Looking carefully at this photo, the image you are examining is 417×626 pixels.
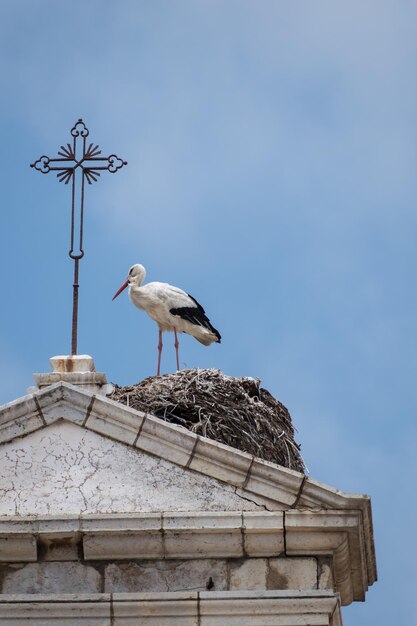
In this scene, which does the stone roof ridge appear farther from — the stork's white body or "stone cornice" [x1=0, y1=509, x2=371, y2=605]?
the stork's white body

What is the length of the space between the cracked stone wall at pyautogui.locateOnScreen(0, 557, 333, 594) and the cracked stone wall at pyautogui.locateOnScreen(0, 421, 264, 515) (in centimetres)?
33

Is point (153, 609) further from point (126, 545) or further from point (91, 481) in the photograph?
point (91, 481)

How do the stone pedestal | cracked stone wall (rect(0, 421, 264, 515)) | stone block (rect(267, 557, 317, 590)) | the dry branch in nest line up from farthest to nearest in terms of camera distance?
1. the dry branch in nest
2. the stone pedestal
3. cracked stone wall (rect(0, 421, 264, 515))
4. stone block (rect(267, 557, 317, 590))

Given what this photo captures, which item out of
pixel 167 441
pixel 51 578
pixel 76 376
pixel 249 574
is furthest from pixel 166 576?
pixel 76 376

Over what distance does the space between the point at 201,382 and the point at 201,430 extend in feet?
2.80

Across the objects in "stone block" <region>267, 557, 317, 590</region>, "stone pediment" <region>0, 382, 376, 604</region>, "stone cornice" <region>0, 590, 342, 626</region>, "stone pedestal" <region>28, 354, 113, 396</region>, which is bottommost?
"stone cornice" <region>0, 590, 342, 626</region>

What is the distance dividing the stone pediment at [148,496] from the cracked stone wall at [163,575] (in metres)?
0.06

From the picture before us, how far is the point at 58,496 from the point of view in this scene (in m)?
10.3

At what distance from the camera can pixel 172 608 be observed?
9.81m

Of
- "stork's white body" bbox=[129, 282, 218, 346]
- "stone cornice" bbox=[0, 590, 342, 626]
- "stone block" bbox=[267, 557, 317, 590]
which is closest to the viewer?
"stone cornice" bbox=[0, 590, 342, 626]

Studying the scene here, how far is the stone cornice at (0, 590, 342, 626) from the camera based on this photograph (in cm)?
974

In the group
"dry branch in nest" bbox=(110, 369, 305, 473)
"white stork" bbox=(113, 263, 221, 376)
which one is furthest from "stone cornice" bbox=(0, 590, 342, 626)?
"white stork" bbox=(113, 263, 221, 376)

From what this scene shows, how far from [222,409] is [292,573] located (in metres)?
3.51

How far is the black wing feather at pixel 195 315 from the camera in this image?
624 inches
